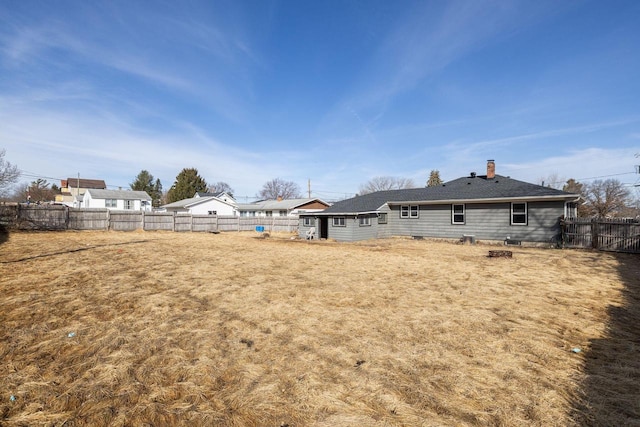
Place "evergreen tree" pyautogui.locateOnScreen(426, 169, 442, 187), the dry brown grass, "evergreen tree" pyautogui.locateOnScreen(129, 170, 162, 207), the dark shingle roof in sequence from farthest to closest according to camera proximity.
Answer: "evergreen tree" pyautogui.locateOnScreen(129, 170, 162, 207) → "evergreen tree" pyautogui.locateOnScreen(426, 169, 442, 187) → the dark shingle roof → the dry brown grass

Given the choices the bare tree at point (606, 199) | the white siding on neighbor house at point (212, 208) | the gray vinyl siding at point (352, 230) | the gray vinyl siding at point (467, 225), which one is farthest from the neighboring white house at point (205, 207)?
the bare tree at point (606, 199)

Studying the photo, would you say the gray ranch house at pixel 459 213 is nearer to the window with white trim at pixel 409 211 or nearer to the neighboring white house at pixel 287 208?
the window with white trim at pixel 409 211

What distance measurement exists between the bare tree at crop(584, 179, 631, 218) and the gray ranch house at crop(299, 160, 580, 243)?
2642 cm

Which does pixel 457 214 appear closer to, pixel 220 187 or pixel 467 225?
pixel 467 225

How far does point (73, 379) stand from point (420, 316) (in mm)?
5089

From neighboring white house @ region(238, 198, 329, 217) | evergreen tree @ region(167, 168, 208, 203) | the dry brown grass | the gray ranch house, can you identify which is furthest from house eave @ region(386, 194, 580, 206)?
evergreen tree @ region(167, 168, 208, 203)

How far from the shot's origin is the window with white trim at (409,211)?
73.1ft

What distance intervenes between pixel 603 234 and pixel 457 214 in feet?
23.8

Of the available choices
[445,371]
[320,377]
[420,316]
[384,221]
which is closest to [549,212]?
[384,221]

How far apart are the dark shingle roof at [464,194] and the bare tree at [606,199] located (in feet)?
84.2

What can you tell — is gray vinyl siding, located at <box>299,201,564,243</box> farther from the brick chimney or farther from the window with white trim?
the brick chimney

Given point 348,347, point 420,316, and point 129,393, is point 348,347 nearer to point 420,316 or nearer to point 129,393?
point 420,316

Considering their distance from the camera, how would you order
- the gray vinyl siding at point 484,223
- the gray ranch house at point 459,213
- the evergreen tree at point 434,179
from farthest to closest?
the evergreen tree at point 434,179
the gray ranch house at point 459,213
the gray vinyl siding at point 484,223

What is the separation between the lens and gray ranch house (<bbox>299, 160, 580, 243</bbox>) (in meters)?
17.3
